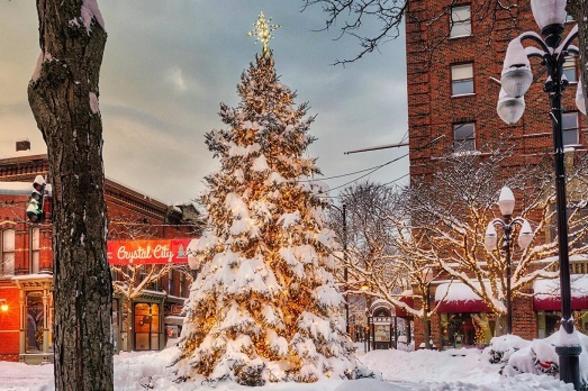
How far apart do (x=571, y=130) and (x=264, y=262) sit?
20524 mm

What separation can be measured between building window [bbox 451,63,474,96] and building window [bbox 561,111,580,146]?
4.41 metres

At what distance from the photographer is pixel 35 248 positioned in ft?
123

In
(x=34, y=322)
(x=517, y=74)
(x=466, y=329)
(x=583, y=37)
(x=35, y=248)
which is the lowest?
(x=466, y=329)

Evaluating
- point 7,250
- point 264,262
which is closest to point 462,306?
point 264,262

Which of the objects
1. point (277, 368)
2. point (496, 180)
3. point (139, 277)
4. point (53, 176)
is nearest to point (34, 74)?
point (53, 176)

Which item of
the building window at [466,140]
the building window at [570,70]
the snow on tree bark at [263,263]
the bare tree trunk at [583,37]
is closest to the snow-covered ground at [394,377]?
the snow on tree bark at [263,263]

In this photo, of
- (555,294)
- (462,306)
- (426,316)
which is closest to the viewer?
(555,294)

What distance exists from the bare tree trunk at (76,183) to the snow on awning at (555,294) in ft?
84.1

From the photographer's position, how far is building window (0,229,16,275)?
3794 centimetres

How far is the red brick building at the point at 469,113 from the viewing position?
3061 centimetres

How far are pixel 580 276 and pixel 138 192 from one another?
27757mm

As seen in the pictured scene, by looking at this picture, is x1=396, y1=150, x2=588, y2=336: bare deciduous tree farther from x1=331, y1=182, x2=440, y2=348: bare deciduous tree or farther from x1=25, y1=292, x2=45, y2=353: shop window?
x1=25, y1=292, x2=45, y2=353: shop window

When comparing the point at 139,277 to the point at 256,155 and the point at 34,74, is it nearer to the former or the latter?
the point at 256,155

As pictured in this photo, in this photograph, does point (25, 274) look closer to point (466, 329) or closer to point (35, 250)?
point (35, 250)
